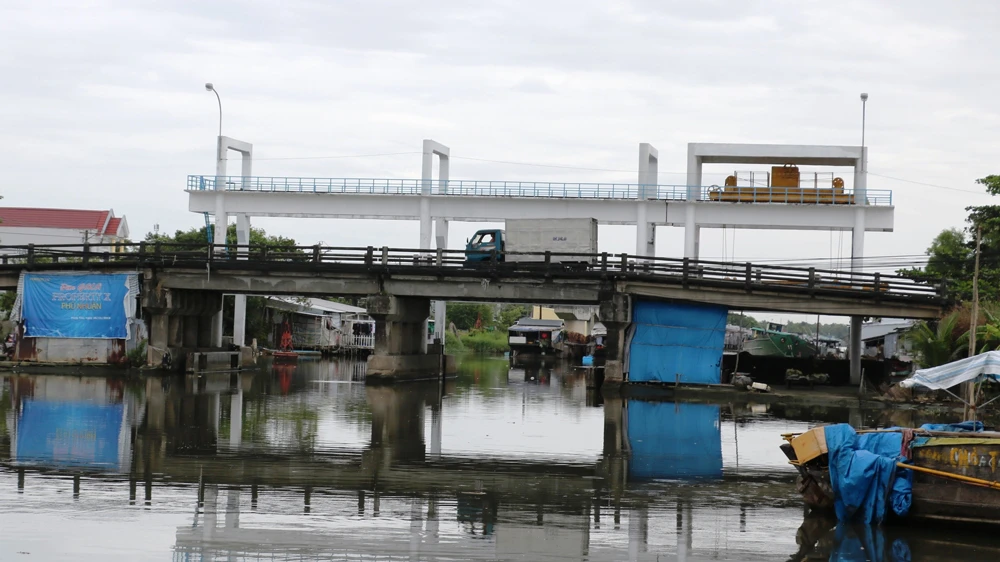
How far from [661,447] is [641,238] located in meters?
29.6

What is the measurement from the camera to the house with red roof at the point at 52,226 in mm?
97000

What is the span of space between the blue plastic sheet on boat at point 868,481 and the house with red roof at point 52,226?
291ft

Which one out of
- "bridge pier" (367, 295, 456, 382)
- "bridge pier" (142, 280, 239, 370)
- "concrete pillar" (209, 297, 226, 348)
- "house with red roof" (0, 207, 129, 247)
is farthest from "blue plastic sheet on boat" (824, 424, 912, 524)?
"house with red roof" (0, 207, 129, 247)

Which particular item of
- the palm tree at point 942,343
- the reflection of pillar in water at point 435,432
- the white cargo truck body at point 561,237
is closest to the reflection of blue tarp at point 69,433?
the reflection of pillar in water at point 435,432

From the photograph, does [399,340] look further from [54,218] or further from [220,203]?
[54,218]

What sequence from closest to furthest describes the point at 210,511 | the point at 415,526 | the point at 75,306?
the point at 415,526
the point at 210,511
the point at 75,306

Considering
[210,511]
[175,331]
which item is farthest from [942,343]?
[175,331]

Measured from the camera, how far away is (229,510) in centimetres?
1457

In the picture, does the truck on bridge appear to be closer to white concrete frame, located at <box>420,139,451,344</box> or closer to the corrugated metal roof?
white concrete frame, located at <box>420,139,451,344</box>

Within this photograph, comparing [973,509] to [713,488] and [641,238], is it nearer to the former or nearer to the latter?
[713,488]

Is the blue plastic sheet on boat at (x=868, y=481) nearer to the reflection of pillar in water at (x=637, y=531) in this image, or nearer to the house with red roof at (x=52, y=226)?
the reflection of pillar in water at (x=637, y=531)

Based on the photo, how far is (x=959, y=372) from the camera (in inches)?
724

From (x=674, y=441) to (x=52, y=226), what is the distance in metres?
87.9

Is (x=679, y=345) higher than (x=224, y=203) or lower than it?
lower
